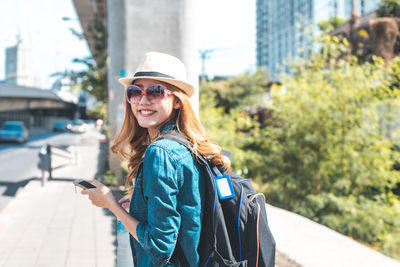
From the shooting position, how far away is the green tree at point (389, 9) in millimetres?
21078

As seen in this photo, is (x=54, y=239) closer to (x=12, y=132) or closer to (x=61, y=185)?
(x=61, y=185)

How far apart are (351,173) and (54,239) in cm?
584

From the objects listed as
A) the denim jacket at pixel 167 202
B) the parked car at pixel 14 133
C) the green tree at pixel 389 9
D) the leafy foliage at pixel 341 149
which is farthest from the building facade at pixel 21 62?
the denim jacket at pixel 167 202

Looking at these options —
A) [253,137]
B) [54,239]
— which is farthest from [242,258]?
[253,137]

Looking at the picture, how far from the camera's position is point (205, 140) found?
5.44 ft

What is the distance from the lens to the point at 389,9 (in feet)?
72.3

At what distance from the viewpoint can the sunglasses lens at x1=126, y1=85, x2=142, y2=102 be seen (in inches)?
66.5

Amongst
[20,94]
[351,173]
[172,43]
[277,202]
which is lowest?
[277,202]

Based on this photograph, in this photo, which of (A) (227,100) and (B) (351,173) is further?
(A) (227,100)

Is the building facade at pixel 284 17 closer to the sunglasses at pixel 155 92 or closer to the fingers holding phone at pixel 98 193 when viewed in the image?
the sunglasses at pixel 155 92

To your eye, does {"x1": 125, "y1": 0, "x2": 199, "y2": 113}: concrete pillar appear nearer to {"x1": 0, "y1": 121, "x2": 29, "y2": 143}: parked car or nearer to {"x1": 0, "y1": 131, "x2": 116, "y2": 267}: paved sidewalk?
{"x1": 0, "y1": 131, "x2": 116, "y2": 267}: paved sidewalk

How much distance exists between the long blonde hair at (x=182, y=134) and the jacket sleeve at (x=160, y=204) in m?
0.17

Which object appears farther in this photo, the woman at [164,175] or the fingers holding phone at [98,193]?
the fingers holding phone at [98,193]

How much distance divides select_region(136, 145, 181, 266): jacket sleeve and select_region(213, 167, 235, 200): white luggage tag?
0.18 metres
